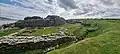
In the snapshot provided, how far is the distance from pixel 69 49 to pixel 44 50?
21272mm

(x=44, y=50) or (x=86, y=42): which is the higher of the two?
(x=86, y=42)

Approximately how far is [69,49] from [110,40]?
58.6ft

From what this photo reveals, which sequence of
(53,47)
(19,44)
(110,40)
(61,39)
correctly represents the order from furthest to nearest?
(61,39) < (53,47) < (19,44) < (110,40)

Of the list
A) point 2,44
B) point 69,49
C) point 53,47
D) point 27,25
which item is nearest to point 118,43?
point 69,49

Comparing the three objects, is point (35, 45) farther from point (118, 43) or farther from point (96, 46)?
point (118, 43)

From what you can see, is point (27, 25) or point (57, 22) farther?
point (57, 22)

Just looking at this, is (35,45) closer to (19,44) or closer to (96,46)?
(19,44)

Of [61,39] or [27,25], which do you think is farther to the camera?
[27,25]

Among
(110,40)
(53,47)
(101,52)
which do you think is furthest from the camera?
(53,47)

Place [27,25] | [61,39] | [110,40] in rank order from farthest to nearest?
[27,25]
[61,39]
[110,40]

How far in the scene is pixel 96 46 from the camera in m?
60.5

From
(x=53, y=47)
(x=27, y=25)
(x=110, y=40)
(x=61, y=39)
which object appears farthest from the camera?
(x=27, y=25)

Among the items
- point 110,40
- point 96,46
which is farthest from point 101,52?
point 110,40

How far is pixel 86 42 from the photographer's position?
63.7m
